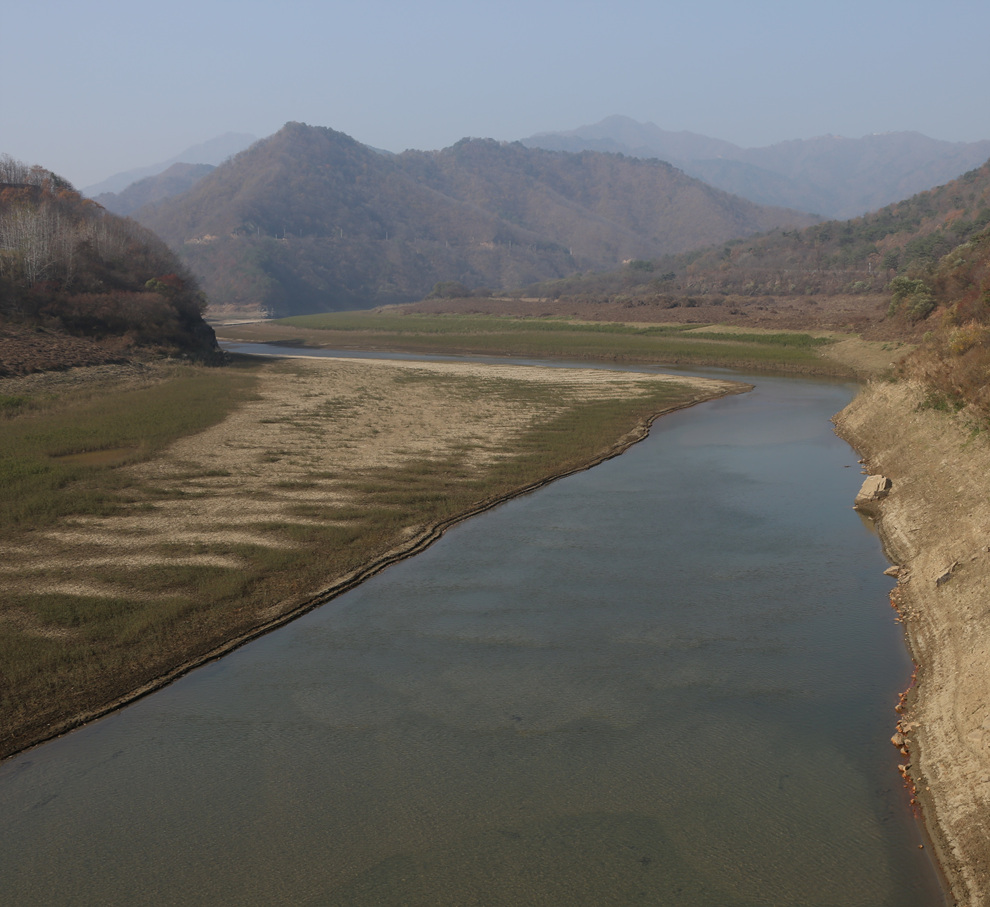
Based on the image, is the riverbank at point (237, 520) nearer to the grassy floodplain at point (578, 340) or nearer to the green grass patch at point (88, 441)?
the green grass patch at point (88, 441)

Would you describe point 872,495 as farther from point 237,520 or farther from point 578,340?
point 578,340

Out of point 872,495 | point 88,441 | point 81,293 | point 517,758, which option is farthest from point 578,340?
point 517,758

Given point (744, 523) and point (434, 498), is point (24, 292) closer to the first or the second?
point (434, 498)

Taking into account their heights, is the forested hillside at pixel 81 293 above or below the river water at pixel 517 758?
above

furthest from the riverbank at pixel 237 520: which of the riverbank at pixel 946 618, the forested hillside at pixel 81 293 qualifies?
the riverbank at pixel 946 618

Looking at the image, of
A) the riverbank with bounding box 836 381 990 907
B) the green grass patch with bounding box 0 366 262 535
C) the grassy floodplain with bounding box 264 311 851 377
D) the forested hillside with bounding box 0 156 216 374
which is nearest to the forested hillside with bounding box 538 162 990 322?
the grassy floodplain with bounding box 264 311 851 377

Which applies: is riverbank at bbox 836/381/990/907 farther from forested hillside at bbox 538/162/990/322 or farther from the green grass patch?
forested hillside at bbox 538/162/990/322

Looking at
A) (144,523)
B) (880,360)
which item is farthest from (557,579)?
(880,360)
